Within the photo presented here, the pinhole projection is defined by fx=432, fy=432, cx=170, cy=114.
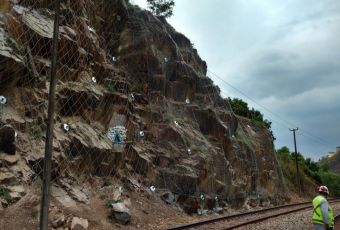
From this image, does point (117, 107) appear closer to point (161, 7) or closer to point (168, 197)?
point (168, 197)

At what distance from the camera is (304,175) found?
178 feet

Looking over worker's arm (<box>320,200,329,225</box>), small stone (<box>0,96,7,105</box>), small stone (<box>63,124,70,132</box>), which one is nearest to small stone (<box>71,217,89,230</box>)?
A: small stone (<box>63,124,70,132</box>)

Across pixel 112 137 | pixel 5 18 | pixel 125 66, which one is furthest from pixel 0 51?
pixel 125 66

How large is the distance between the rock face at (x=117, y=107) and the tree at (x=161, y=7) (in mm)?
3108

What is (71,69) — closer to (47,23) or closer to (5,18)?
(47,23)

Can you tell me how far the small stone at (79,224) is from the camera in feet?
43.5

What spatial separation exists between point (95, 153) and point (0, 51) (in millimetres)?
5502

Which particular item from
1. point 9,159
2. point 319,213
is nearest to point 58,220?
point 9,159

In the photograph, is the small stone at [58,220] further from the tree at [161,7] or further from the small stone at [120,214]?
the tree at [161,7]

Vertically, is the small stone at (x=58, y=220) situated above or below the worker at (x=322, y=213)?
below

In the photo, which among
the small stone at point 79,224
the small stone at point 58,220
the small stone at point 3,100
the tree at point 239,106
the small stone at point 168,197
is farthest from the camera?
the tree at point 239,106

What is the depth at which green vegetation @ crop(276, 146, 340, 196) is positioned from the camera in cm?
5106

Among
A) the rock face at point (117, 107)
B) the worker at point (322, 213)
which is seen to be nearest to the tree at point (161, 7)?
the rock face at point (117, 107)

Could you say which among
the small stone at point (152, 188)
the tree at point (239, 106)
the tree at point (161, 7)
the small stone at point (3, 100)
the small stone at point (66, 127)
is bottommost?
the small stone at point (152, 188)
